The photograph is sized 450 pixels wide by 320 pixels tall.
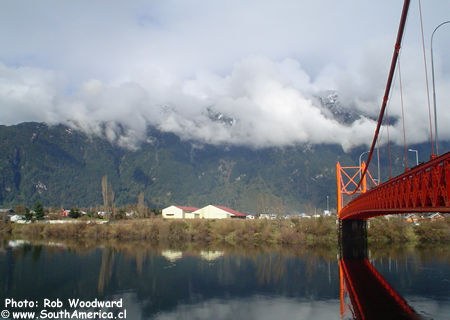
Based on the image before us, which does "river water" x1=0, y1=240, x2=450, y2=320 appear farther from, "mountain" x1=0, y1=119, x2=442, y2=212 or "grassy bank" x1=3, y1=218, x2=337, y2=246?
"mountain" x1=0, y1=119, x2=442, y2=212

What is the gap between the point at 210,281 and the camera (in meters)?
33.3

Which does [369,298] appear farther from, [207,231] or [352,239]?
Answer: [207,231]

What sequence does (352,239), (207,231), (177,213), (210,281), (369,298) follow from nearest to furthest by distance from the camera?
1. (369,298)
2. (210,281)
3. (352,239)
4. (207,231)
5. (177,213)

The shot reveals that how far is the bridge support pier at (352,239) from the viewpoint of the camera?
51.9 metres

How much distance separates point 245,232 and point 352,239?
20.5 m

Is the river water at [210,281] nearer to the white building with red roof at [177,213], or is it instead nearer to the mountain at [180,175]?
the white building with red roof at [177,213]

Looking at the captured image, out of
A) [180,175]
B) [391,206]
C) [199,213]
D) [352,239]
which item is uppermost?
[180,175]

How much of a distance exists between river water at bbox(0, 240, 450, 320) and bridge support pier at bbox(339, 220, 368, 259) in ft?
6.83

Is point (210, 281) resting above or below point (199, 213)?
below

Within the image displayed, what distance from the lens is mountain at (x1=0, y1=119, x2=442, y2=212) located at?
6265 inches

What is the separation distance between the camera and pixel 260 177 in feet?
546

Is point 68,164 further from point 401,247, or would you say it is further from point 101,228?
point 401,247

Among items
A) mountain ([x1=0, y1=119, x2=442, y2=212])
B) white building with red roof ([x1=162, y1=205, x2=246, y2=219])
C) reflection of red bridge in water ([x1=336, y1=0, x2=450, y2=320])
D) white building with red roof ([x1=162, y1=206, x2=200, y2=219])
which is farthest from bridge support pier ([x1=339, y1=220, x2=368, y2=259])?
mountain ([x1=0, y1=119, x2=442, y2=212])

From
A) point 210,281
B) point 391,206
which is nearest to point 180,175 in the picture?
point 210,281
